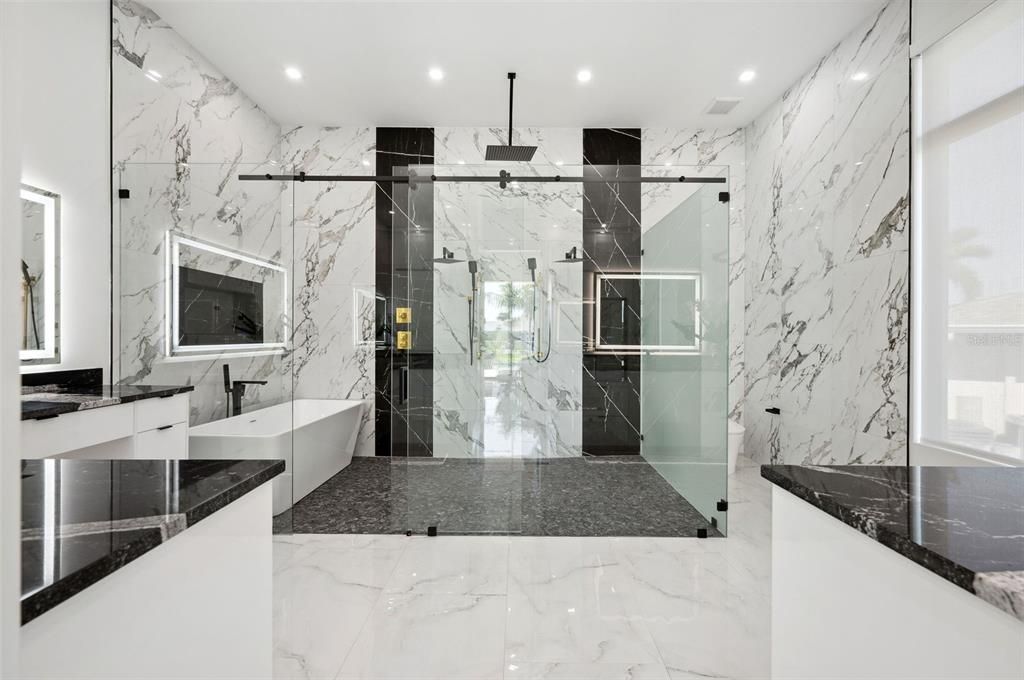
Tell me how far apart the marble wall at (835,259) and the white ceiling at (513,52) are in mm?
336

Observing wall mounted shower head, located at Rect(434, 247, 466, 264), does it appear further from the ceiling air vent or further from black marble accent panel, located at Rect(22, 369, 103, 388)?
the ceiling air vent

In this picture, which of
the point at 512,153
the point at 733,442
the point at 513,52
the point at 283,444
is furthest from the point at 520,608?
the point at 513,52

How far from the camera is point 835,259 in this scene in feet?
10.6

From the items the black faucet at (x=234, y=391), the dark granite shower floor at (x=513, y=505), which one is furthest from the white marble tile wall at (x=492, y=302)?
the black faucet at (x=234, y=391)

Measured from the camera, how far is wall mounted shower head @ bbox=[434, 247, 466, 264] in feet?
8.93

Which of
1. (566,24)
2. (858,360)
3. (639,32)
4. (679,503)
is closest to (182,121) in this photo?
(566,24)

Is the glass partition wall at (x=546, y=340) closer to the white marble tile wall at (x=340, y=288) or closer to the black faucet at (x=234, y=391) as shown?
the black faucet at (x=234, y=391)

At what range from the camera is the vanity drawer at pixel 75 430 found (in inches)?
68.7

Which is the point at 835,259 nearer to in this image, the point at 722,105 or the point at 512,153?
the point at 722,105

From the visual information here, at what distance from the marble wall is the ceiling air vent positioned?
1.13ft

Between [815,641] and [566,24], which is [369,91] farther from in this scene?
[815,641]

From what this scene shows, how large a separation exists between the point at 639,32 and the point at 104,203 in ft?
10.9

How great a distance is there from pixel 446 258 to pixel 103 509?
2131 millimetres

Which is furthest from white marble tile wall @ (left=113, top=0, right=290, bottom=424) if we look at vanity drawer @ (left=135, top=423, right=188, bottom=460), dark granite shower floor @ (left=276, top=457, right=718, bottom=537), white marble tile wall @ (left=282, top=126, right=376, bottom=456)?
white marble tile wall @ (left=282, top=126, right=376, bottom=456)
